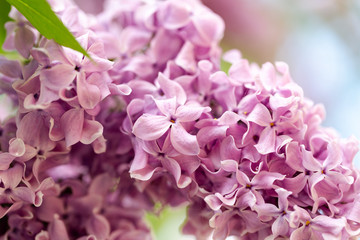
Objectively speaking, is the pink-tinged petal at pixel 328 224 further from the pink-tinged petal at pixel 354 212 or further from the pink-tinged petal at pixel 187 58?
the pink-tinged petal at pixel 187 58

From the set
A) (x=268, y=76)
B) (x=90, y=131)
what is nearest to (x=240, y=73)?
(x=268, y=76)

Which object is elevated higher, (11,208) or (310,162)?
(310,162)

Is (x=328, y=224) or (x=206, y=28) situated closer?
(x=328, y=224)

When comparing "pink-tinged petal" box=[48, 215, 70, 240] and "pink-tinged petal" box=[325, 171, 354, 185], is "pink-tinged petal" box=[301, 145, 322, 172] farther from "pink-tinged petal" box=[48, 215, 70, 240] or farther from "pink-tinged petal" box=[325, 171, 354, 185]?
"pink-tinged petal" box=[48, 215, 70, 240]

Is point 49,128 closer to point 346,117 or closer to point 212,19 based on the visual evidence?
point 212,19

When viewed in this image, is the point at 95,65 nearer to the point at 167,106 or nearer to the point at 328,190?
the point at 167,106

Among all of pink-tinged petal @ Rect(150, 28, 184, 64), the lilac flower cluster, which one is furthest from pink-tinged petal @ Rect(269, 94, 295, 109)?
pink-tinged petal @ Rect(150, 28, 184, 64)
